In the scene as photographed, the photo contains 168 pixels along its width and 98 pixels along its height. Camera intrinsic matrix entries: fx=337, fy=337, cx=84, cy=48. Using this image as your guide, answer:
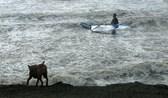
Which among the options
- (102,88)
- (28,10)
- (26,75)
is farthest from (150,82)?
(28,10)

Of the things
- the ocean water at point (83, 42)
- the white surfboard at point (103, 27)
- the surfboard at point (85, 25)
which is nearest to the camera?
the ocean water at point (83, 42)

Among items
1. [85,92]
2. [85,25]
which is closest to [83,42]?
[85,25]

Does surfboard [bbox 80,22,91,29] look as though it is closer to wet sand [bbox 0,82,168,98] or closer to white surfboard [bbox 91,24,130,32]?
white surfboard [bbox 91,24,130,32]

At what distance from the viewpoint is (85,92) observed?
37.8 feet

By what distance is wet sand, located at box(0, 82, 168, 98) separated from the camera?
1102 centimetres

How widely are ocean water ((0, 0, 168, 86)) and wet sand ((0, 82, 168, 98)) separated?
9.61 feet

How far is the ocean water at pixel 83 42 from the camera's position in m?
16.0

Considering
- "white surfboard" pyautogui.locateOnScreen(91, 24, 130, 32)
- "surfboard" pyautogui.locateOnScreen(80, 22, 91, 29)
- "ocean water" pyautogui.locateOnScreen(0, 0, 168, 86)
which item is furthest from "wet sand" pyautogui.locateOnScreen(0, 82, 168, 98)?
"surfboard" pyautogui.locateOnScreen(80, 22, 91, 29)

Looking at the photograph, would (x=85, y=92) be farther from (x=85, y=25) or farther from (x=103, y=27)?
(x=85, y=25)

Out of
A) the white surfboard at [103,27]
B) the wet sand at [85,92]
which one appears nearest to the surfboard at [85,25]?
the white surfboard at [103,27]

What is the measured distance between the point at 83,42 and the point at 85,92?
31.0ft

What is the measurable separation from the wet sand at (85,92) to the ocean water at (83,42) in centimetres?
293

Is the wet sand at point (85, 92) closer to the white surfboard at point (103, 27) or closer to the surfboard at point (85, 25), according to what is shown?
the white surfboard at point (103, 27)

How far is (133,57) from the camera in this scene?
1828cm
